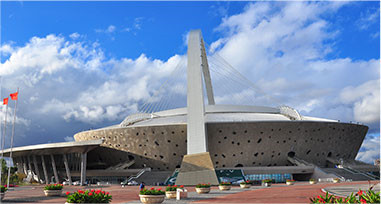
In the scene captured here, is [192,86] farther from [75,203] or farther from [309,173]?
[75,203]

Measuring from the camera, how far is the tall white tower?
30.7m

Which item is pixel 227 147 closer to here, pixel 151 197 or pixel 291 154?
pixel 291 154

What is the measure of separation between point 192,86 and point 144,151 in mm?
11251

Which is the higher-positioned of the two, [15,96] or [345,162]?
[15,96]

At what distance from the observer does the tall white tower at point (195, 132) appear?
3073cm

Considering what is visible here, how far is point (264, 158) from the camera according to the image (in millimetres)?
41312

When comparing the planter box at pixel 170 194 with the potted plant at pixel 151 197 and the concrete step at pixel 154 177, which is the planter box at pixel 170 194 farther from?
the concrete step at pixel 154 177

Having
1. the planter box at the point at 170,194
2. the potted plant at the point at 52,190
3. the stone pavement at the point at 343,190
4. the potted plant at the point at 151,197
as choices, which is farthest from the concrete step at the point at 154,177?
the potted plant at the point at 151,197

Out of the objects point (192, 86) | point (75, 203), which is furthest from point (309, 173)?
point (75, 203)

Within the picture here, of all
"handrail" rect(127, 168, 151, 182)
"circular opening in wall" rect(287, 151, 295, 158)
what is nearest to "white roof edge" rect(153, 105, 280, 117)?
"circular opening in wall" rect(287, 151, 295, 158)

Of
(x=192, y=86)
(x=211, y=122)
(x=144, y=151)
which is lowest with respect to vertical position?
(x=144, y=151)

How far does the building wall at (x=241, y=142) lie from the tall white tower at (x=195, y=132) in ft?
10.1

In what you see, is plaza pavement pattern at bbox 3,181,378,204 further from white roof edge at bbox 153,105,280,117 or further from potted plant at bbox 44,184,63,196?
white roof edge at bbox 153,105,280,117

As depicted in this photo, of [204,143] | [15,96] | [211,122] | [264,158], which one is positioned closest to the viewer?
[15,96]
